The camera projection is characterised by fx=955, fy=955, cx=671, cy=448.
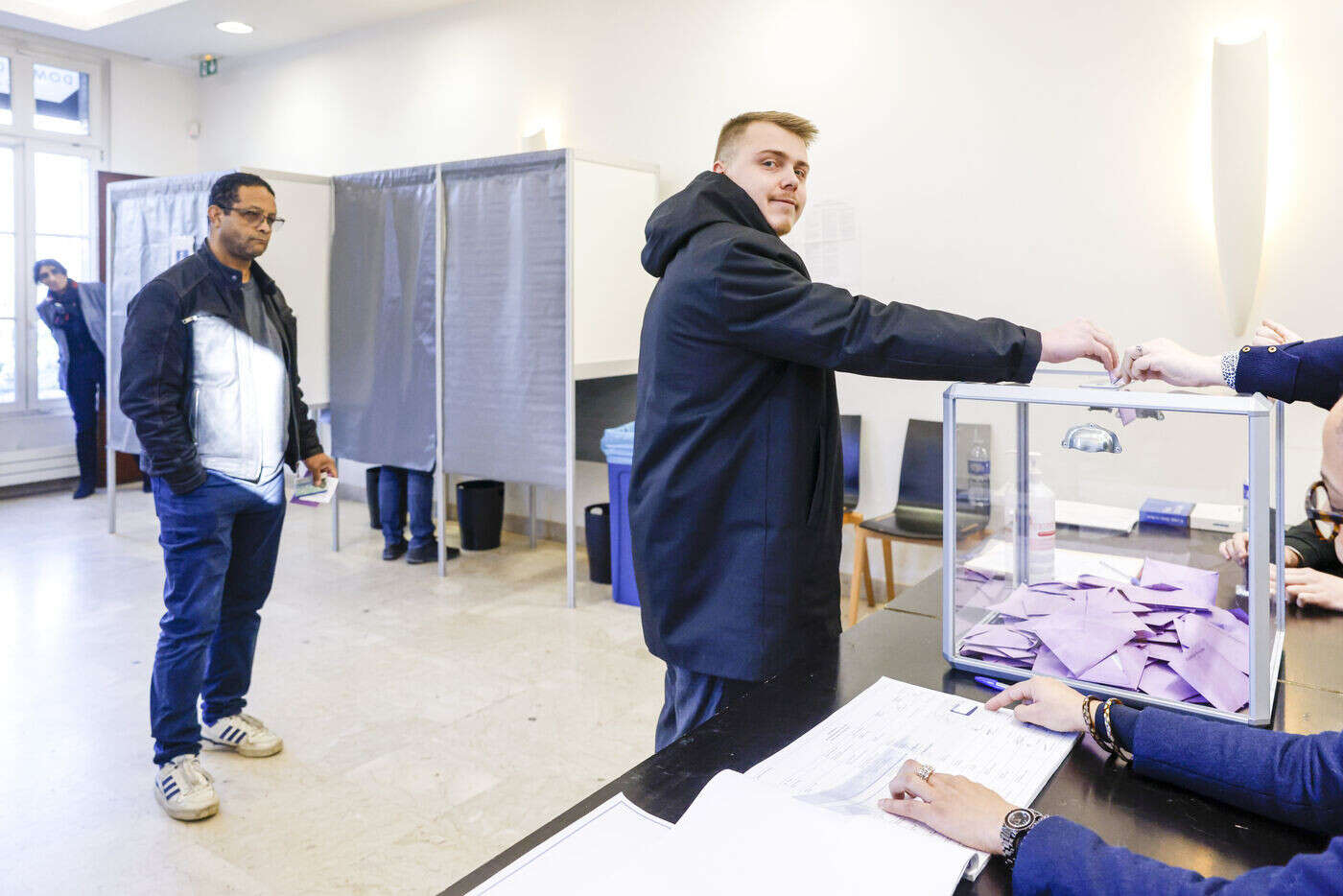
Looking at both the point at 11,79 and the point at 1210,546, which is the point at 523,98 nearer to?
the point at 11,79

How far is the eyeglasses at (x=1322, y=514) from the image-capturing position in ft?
5.20

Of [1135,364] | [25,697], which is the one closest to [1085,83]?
[1135,364]

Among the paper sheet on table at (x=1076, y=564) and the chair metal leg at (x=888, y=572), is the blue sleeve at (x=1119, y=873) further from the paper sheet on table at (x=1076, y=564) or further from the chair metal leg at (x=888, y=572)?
the chair metal leg at (x=888, y=572)

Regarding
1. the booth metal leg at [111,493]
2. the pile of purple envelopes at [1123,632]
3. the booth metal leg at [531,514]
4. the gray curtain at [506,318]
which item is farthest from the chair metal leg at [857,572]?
the booth metal leg at [111,493]

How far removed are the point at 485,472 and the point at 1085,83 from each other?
2.91 metres

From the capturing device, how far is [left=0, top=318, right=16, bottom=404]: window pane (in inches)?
249

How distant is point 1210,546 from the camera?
1.45 meters

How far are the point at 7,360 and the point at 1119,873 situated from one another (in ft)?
24.2

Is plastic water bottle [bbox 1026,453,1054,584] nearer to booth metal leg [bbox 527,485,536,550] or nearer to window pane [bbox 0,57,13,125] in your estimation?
booth metal leg [bbox 527,485,536,550]

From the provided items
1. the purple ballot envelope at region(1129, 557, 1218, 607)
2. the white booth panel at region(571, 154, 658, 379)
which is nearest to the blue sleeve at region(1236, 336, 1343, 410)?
the purple ballot envelope at region(1129, 557, 1218, 607)

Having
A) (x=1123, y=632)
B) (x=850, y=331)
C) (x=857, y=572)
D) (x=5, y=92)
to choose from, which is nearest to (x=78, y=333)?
(x=5, y=92)

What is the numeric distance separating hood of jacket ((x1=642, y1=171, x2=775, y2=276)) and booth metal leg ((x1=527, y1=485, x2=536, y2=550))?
11.5ft

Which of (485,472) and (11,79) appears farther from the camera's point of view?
(11,79)

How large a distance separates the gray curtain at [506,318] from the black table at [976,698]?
284 cm
